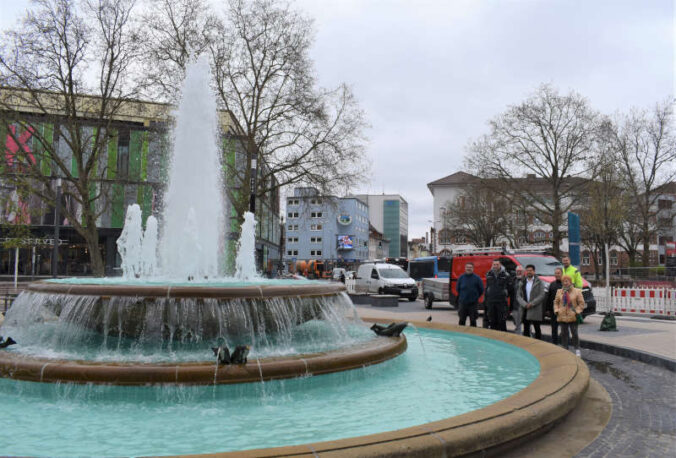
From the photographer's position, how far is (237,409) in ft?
16.4

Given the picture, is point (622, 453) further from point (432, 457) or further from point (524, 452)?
point (432, 457)

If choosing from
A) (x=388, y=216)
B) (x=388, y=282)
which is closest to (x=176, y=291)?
(x=388, y=282)

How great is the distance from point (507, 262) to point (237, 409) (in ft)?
46.7

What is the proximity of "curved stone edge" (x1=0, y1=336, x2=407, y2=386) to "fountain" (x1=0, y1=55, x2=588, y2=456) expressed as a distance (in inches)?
0.5

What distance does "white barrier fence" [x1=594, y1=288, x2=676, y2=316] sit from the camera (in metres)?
17.7

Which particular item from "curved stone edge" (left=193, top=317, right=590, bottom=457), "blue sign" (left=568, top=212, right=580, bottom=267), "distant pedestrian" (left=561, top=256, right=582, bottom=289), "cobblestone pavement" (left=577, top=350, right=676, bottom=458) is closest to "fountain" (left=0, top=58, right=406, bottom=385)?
"curved stone edge" (left=193, top=317, right=590, bottom=457)

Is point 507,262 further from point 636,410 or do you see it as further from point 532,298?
point 636,410

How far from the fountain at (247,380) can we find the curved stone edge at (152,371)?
14 mm

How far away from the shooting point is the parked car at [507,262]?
16.0m

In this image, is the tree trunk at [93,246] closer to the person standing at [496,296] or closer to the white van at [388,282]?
the white van at [388,282]

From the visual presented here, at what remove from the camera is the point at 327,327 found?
9961mm

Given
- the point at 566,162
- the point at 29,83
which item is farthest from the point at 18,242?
the point at 566,162

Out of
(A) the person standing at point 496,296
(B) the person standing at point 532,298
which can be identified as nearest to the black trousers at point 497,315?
(A) the person standing at point 496,296

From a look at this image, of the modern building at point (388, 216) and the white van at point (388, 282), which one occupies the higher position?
the modern building at point (388, 216)
